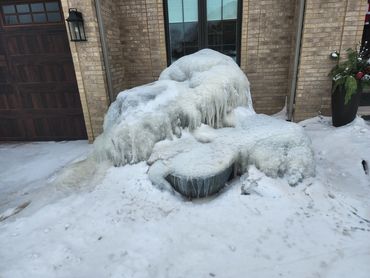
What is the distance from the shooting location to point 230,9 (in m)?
4.89

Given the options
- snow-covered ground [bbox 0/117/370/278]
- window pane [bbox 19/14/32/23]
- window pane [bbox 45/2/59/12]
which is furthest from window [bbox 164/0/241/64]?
snow-covered ground [bbox 0/117/370/278]

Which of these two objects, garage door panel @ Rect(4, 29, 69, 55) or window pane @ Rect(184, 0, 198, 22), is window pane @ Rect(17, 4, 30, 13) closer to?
garage door panel @ Rect(4, 29, 69, 55)

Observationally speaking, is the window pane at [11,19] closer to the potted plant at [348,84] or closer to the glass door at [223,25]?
the glass door at [223,25]

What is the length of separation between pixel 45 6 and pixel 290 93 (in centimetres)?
465

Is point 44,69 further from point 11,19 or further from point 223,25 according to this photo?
point 223,25

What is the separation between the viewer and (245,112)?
362cm

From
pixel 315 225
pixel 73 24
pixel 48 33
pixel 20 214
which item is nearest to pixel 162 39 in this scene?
pixel 73 24

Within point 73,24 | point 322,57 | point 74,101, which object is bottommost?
point 74,101

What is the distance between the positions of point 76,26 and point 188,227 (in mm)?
3679

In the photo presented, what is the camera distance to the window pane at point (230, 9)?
4.85 metres

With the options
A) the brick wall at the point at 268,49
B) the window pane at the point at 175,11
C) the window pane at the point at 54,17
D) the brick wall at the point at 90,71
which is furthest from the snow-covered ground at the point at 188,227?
the window pane at the point at 175,11

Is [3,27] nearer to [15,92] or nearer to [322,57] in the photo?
[15,92]

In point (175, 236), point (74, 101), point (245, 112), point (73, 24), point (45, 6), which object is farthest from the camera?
point (74, 101)

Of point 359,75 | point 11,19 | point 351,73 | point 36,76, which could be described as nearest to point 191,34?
point 351,73
